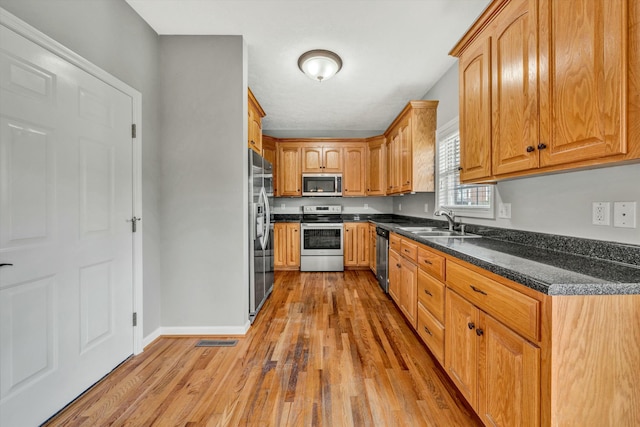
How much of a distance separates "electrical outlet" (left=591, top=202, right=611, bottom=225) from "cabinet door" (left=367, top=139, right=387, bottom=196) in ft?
11.2

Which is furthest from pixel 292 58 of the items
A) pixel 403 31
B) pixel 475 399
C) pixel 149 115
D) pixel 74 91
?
pixel 475 399

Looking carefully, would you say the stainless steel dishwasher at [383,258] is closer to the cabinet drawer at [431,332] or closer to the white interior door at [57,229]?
the cabinet drawer at [431,332]

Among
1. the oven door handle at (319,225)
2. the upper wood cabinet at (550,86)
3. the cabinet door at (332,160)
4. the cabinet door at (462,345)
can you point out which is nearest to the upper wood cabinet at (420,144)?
the upper wood cabinet at (550,86)

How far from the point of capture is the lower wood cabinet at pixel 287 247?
189 inches

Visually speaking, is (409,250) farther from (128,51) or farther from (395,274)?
(128,51)

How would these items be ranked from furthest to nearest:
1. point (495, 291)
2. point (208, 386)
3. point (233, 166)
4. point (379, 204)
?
point (379, 204)
point (233, 166)
point (208, 386)
point (495, 291)

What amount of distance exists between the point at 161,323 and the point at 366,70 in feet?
10.9

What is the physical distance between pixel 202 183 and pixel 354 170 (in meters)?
3.14

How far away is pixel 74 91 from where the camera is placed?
164 cm

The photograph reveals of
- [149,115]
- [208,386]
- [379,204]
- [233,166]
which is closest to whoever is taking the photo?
[208,386]

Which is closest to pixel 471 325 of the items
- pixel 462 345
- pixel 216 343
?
pixel 462 345

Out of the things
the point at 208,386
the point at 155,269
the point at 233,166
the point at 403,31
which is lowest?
the point at 208,386

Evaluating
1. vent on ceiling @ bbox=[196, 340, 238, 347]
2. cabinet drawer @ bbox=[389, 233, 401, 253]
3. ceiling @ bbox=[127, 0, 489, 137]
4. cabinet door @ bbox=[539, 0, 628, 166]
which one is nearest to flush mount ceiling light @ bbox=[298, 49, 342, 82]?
ceiling @ bbox=[127, 0, 489, 137]

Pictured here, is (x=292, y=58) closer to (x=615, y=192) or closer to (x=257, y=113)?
(x=257, y=113)
